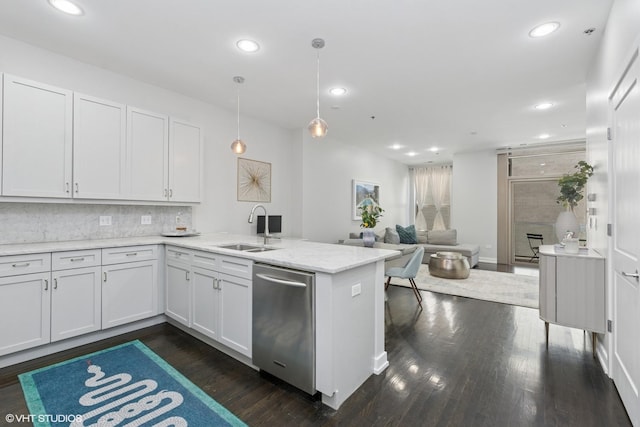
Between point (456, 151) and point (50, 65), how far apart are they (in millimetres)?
7786

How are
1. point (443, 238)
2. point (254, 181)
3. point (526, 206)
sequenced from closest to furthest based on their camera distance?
point (254, 181), point (443, 238), point (526, 206)

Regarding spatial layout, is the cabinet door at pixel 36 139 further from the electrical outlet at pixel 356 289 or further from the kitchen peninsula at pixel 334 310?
the electrical outlet at pixel 356 289

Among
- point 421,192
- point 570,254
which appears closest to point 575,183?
point 570,254

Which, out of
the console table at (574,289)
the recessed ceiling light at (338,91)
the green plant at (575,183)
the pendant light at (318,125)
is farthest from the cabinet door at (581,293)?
the recessed ceiling light at (338,91)

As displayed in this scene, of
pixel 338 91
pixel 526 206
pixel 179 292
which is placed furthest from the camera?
pixel 526 206

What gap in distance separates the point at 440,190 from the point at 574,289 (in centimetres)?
705

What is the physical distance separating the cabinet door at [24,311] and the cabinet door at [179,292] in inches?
38.0

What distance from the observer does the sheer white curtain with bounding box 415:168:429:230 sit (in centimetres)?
948

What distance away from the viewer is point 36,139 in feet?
8.57

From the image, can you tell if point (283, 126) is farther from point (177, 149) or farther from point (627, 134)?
point (627, 134)

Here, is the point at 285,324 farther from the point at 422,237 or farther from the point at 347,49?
the point at 422,237

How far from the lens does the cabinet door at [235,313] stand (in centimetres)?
230

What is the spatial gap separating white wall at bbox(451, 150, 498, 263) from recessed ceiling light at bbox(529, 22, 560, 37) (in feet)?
17.4

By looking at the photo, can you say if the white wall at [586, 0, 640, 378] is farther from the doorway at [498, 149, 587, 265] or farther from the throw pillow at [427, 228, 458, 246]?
the doorway at [498, 149, 587, 265]
